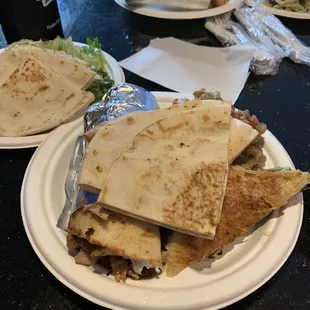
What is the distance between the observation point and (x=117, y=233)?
0.96 m

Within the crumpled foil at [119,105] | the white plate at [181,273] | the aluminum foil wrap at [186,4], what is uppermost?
the crumpled foil at [119,105]

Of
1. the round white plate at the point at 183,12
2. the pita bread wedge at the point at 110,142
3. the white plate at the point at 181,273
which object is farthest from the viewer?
the round white plate at the point at 183,12

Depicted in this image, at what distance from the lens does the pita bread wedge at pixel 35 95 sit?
57.2 inches

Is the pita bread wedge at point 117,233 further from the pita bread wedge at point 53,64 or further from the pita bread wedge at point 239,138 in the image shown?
the pita bread wedge at point 53,64

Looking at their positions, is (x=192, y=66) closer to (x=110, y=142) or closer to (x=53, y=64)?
(x=53, y=64)

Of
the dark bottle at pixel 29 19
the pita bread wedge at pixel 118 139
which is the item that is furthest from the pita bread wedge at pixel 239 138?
the dark bottle at pixel 29 19

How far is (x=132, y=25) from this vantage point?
2.08 m

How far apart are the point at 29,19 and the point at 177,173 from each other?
108 centimetres

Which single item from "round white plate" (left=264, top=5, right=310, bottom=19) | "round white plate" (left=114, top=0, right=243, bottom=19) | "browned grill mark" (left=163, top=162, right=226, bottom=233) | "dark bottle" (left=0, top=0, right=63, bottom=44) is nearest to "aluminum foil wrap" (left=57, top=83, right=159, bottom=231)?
"browned grill mark" (left=163, top=162, right=226, bottom=233)

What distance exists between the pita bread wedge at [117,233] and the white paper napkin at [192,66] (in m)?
0.81

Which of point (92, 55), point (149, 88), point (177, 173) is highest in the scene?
point (177, 173)

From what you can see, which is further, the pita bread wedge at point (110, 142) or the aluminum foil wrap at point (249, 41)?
the aluminum foil wrap at point (249, 41)

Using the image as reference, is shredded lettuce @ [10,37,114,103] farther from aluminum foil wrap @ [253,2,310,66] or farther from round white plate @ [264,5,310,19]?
round white plate @ [264,5,310,19]

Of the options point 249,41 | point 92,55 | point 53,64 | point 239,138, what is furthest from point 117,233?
point 249,41
